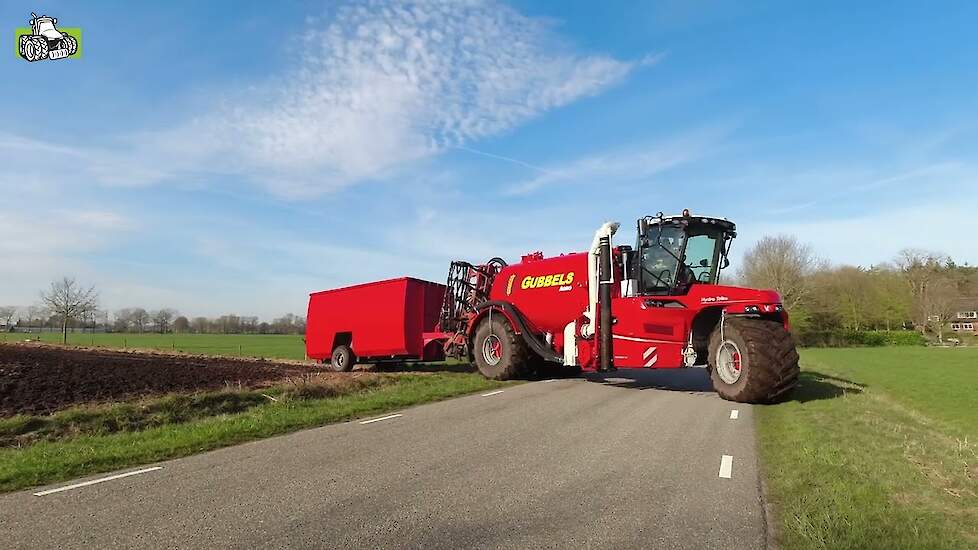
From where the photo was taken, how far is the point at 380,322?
2109cm

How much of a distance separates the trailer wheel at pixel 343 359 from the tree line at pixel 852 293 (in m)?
51.8

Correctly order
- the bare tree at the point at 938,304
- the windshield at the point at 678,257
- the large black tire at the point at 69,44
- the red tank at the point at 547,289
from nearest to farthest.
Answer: the windshield at the point at 678,257, the large black tire at the point at 69,44, the red tank at the point at 547,289, the bare tree at the point at 938,304

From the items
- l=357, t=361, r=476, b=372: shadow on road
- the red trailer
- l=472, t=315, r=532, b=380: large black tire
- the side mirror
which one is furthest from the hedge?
the side mirror

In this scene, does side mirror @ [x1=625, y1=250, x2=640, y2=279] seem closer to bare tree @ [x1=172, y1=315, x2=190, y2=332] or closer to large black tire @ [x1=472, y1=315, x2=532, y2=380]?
large black tire @ [x1=472, y1=315, x2=532, y2=380]

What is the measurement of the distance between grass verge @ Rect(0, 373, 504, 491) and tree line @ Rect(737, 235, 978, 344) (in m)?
58.2

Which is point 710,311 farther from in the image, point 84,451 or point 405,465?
point 84,451

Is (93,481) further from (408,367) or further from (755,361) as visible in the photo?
(408,367)

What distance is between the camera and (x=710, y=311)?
1343 cm

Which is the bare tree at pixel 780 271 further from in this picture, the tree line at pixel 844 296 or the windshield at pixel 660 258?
the windshield at pixel 660 258

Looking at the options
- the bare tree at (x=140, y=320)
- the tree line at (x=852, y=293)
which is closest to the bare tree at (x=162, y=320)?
the bare tree at (x=140, y=320)

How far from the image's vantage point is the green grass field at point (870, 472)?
4645mm

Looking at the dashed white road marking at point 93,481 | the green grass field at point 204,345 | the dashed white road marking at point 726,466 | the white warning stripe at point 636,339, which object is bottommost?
the green grass field at point 204,345

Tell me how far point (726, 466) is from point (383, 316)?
15533 mm

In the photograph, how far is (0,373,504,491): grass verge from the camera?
7.14 meters
